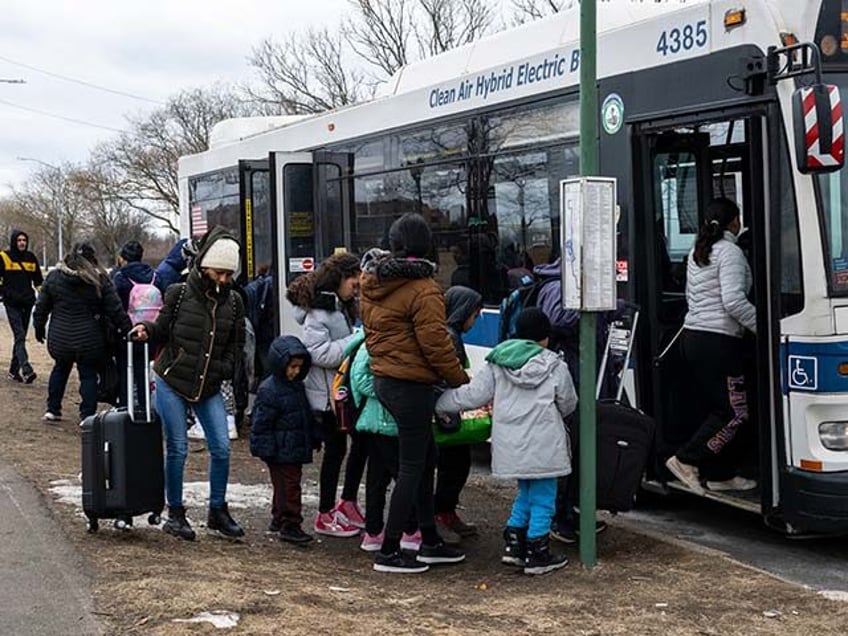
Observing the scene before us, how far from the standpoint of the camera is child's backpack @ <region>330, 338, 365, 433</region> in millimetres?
6375

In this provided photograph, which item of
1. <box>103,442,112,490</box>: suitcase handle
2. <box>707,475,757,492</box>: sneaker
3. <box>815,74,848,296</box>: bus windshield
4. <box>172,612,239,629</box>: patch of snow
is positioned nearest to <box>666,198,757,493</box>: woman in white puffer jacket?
<box>707,475,757,492</box>: sneaker

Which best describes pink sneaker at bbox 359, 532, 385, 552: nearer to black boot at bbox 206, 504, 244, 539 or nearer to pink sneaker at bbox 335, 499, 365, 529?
pink sneaker at bbox 335, 499, 365, 529

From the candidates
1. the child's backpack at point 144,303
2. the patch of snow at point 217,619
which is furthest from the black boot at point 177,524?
the child's backpack at point 144,303

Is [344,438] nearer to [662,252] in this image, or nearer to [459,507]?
[459,507]

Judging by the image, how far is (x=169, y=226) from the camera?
6047 centimetres

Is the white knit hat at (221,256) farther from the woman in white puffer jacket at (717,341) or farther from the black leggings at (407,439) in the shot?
the woman in white puffer jacket at (717,341)

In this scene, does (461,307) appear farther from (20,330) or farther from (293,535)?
(20,330)

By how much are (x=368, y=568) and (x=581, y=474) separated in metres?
1.27

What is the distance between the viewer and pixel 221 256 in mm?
6422

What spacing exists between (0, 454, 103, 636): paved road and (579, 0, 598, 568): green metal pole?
8.17 feet

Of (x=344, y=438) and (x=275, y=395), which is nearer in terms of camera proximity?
(x=275, y=395)

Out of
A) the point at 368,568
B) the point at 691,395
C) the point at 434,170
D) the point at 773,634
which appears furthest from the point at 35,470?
the point at 773,634

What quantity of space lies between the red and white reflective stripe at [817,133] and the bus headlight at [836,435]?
139 cm

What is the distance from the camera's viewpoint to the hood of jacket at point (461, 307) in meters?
6.50
